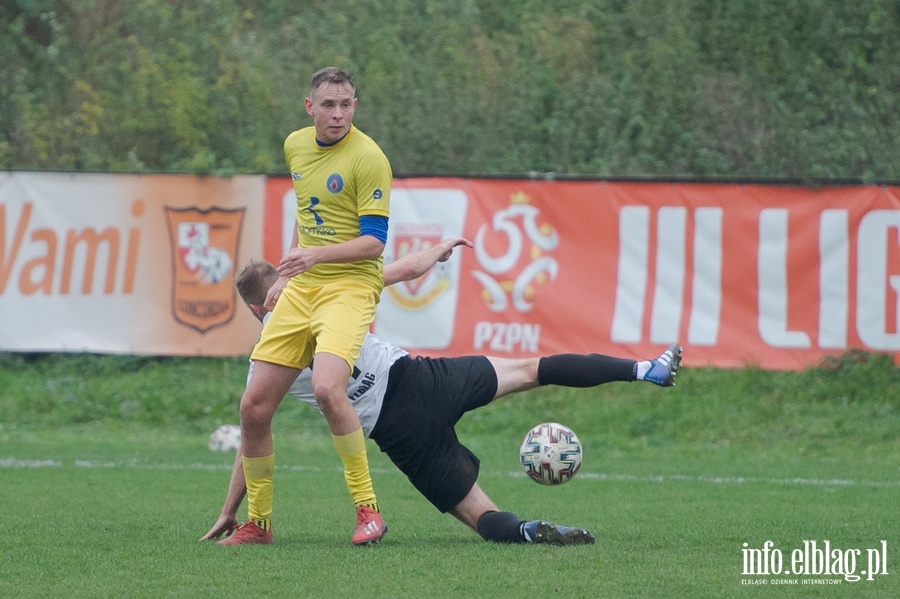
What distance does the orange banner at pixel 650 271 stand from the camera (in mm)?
12422

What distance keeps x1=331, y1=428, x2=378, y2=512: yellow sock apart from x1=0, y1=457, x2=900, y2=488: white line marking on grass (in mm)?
3954

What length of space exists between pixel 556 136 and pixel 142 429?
647 cm

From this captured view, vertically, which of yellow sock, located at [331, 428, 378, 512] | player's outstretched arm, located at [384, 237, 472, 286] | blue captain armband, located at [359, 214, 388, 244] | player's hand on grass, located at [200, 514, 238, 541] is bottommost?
player's hand on grass, located at [200, 514, 238, 541]

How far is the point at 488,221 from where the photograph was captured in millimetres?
13133

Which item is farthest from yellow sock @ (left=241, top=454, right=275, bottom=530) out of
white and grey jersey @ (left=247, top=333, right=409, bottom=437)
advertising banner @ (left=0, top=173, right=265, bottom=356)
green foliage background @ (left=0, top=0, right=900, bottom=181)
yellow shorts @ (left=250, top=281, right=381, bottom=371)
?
green foliage background @ (left=0, top=0, right=900, bottom=181)

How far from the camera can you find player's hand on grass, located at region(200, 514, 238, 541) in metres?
6.49

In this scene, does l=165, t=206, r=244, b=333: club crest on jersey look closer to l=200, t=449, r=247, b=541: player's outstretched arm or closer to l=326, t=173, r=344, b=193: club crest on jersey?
l=200, t=449, r=247, b=541: player's outstretched arm

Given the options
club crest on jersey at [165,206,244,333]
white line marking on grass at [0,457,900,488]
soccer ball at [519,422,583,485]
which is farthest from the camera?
club crest on jersey at [165,206,244,333]

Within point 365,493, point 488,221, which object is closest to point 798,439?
point 488,221

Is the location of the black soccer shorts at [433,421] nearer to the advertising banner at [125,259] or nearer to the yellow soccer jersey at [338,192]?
the yellow soccer jersey at [338,192]

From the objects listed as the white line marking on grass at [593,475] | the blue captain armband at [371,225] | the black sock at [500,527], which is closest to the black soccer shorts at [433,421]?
the black sock at [500,527]

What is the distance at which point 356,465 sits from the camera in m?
6.26

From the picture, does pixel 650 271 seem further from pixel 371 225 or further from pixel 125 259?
pixel 371 225

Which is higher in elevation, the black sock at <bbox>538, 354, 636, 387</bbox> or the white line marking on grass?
the black sock at <bbox>538, 354, 636, 387</bbox>
